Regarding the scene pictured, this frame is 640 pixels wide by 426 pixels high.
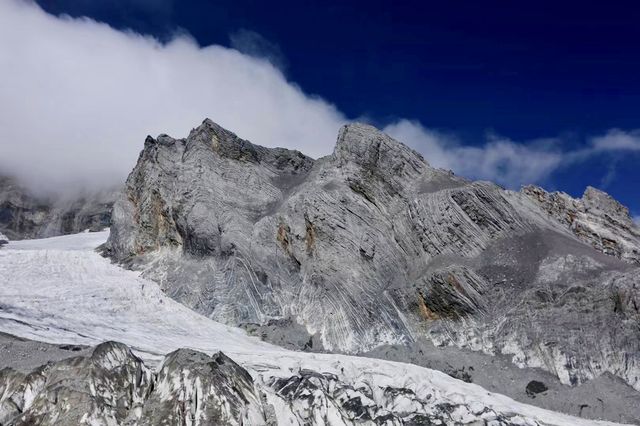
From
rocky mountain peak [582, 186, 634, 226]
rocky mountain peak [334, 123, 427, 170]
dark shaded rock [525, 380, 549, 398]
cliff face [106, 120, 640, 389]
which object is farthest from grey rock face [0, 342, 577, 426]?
rocky mountain peak [582, 186, 634, 226]

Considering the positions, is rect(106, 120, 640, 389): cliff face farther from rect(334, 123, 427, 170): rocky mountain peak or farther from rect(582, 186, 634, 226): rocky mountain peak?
rect(582, 186, 634, 226): rocky mountain peak

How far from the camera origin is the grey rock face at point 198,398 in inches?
780

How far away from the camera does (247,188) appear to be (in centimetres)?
4803

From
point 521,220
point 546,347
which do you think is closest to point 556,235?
point 521,220

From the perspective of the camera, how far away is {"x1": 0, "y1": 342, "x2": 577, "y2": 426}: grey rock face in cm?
1981

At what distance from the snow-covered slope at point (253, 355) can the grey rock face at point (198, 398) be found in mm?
72

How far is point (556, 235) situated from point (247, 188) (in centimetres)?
2538

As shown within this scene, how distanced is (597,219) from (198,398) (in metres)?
46.6

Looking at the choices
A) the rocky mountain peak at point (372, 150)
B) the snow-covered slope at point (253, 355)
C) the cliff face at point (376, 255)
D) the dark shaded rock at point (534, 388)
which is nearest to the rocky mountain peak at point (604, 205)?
the cliff face at point (376, 255)

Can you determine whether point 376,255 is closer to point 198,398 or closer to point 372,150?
point 372,150

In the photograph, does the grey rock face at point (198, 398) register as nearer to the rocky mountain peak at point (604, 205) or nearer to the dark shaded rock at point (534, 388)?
the dark shaded rock at point (534, 388)

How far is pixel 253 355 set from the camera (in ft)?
97.5

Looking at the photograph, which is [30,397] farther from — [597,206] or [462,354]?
[597,206]

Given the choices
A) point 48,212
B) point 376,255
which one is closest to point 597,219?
point 376,255
